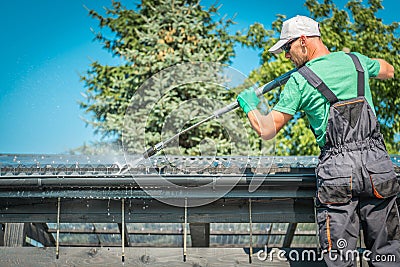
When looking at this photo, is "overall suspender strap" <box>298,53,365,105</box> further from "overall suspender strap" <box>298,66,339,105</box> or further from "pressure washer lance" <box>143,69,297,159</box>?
"pressure washer lance" <box>143,69,297,159</box>

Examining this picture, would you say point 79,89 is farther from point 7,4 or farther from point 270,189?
point 270,189

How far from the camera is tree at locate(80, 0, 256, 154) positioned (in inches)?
392

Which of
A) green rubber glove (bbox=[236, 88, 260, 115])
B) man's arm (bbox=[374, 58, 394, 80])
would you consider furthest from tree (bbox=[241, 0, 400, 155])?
green rubber glove (bbox=[236, 88, 260, 115])

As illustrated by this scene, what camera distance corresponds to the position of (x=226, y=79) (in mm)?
3096

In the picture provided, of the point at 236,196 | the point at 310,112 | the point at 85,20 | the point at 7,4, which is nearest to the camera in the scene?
the point at 310,112

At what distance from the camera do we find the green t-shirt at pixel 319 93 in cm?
226

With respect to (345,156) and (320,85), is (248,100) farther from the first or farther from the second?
(345,156)

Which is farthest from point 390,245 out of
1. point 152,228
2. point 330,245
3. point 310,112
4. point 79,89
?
point 79,89

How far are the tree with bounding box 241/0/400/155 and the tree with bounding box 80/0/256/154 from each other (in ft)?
2.84

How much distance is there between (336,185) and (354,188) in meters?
0.07

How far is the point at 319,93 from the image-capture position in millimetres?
2270

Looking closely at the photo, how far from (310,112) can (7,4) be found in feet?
52.3

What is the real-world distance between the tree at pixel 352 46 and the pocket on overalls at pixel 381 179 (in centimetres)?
761

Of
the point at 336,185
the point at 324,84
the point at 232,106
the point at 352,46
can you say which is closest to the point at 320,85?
the point at 324,84
